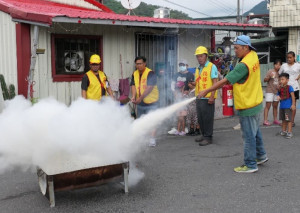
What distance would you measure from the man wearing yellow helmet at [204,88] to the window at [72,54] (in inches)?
126

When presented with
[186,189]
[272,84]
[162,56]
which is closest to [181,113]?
[272,84]

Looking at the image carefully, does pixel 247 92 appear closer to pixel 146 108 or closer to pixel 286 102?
pixel 146 108

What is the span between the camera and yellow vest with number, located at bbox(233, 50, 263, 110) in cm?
545

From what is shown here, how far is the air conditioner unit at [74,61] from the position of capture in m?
9.23

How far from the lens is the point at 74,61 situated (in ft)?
30.7

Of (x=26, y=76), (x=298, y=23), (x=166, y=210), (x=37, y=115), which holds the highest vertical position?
(x=298, y=23)

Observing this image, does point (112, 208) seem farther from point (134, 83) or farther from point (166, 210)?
point (134, 83)

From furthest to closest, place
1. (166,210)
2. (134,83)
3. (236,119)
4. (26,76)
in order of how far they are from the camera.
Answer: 1. (236,119)
2. (26,76)
3. (134,83)
4. (166,210)

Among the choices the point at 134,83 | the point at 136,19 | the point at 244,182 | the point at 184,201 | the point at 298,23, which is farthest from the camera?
the point at 298,23

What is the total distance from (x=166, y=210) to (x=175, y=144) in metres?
3.64

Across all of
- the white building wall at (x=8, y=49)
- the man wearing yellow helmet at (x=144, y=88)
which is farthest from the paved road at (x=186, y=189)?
the white building wall at (x=8, y=49)

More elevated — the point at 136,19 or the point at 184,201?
the point at 136,19

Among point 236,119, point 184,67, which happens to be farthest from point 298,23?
point 184,67

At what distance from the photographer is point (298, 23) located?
17.3 metres
